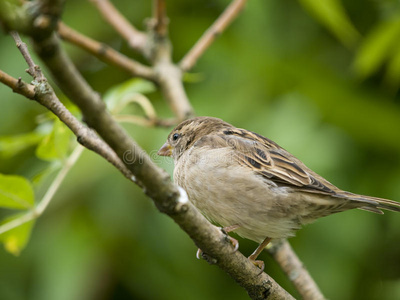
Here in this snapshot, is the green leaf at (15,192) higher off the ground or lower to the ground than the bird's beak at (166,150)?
Result: lower

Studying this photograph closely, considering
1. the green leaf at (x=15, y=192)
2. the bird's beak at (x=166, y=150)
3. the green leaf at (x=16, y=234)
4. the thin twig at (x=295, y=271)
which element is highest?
the bird's beak at (x=166, y=150)

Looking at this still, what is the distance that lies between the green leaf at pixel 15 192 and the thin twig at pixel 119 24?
1.88 meters

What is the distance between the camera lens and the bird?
303 cm

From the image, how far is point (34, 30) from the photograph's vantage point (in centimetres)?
115

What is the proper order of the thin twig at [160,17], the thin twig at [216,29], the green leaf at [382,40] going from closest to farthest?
the green leaf at [382,40] → the thin twig at [160,17] → the thin twig at [216,29]

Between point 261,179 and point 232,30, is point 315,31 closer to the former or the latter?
point 232,30

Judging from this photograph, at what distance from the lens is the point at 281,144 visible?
3887 millimetres

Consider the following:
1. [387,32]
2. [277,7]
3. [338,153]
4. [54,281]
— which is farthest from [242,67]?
[54,281]

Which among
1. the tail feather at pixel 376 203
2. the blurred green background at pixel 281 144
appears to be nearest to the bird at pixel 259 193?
the tail feather at pixel 376 203

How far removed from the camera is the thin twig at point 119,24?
3.89 metres

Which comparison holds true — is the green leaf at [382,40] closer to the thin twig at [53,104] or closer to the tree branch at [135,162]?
the tree branch at [135,162]

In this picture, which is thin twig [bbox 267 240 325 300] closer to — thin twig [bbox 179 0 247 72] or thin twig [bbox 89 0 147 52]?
thin twig [bbox 179 0 247 72]

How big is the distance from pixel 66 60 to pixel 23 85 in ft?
2.27

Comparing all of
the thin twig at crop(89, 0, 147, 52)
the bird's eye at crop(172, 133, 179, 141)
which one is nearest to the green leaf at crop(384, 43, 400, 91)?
the bird's eye at crop(172, 133, 179, 141)
